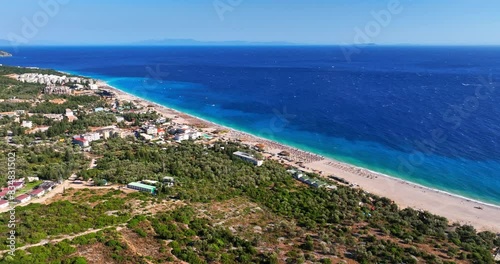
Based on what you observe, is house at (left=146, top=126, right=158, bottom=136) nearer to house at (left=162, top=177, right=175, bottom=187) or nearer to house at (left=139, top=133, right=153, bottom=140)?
house at (left=139, top=133, right=153, bottom=140)

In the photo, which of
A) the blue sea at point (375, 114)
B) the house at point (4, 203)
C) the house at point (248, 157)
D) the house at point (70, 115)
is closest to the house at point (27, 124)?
the house at point (70, 115)

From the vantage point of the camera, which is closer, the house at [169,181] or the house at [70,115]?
the house at [169,181]

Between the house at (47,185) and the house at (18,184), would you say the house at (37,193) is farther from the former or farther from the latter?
the house at (18,184)

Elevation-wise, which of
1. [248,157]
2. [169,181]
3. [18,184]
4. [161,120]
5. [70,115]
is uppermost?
[161,120]

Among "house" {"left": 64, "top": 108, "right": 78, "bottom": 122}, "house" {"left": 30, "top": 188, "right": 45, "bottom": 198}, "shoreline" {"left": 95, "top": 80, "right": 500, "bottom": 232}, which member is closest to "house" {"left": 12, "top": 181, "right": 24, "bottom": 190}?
"house" {"left": 30, "top": 188, "right": 45, "bottom": 198}

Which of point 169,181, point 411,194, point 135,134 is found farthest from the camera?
point 135,134

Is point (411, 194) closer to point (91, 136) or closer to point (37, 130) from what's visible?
point (91, 136)

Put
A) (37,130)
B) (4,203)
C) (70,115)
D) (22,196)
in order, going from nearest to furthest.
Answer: (4,203), (22,196), (37,130), (70,115)

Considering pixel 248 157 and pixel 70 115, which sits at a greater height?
pixel 248 157

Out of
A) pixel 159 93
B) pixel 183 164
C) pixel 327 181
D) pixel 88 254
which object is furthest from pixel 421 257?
pixel 159 93

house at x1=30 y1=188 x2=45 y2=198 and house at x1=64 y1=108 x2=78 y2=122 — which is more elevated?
house at x1=64 y1=108 x2=78 y2=122

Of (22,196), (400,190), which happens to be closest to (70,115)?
(22,196)

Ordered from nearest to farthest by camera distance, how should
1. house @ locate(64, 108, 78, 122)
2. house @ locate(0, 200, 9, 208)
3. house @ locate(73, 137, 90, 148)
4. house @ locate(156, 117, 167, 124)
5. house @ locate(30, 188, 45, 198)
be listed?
house @ locate(0, 200, 9, 208)
house @ locate(30, 188, 45, 198)
house @ locate(73, 137, 90, 148)
house @ locate(64, 108, 78, 122)
house @ locate(156, 117, 167, 124)
